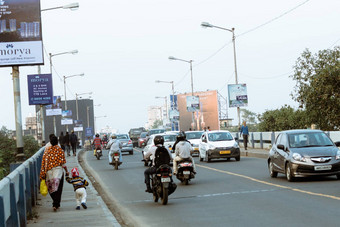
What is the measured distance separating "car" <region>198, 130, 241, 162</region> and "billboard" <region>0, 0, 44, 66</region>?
14260 mm

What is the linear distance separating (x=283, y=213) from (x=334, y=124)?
1000 inches

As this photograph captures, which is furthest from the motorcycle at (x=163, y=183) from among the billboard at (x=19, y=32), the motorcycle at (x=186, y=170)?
the billboard at (x=19, y=32)

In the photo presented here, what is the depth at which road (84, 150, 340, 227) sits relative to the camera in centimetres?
1058

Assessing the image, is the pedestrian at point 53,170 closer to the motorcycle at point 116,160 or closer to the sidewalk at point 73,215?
the sidewalk at point 73,215

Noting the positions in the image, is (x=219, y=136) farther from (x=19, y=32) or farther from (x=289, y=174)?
(x=19, y=32)

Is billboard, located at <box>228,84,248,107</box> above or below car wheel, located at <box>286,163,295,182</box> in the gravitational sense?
above

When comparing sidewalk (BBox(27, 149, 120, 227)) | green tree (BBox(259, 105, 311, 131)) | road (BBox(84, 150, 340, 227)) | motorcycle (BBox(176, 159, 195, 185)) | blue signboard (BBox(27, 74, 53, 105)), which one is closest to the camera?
road (BBox(84, 150, 340, 227))

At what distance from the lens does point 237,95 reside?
4016cm

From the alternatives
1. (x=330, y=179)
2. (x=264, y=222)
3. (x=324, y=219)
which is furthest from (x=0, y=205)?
(x=330, y=179)

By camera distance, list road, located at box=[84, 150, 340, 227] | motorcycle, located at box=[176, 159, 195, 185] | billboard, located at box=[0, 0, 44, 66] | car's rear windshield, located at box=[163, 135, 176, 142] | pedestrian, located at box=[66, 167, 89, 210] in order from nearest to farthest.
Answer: road, located at box=[84, 150, 340, 227] < pedestrian, located at box=[66, 167, 89, 210] < billboard, located at box=[0, 0, 44, 66] < motorcycle, located at box=[176, 159, 195, 185] < car's rear windshield, located at box=[163, 135, 176, 142]

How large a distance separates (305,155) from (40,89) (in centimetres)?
1832

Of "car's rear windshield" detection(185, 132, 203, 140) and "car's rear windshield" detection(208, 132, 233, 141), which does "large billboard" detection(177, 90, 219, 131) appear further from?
→ "car's rear windshield" detection(208, 132, 233, 141)

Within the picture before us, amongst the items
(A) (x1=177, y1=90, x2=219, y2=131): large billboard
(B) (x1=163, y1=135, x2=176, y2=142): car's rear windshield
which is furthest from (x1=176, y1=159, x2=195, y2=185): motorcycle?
(A) (x1=177, y1=90, x2=219, y2=131): large billboard

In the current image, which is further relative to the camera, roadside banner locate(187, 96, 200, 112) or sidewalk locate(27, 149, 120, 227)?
roadside banner locate(187, 96, 200, 112)
